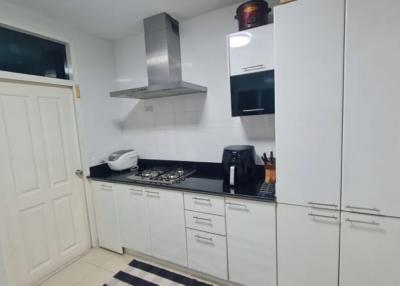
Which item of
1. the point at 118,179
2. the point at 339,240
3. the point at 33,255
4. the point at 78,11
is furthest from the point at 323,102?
the point at 33,255

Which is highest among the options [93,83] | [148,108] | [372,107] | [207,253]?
[93,83]

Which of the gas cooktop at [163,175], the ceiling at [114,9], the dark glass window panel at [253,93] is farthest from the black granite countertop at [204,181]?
the ceiling at [114,9]

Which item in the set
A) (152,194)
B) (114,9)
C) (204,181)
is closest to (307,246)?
(204,181)

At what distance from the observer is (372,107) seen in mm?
1160

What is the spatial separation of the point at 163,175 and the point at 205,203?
62 cm

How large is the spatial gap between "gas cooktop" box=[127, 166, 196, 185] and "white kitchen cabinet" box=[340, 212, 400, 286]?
1320mm

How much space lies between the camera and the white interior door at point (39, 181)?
179 cm

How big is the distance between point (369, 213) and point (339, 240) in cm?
24

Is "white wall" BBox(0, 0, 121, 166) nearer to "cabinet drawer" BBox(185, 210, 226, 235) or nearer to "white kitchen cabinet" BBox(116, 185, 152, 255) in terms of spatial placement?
"white kitchen cabinet" BBox(116, 185, 152, 255)

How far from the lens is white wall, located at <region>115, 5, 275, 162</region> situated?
205 centimetres

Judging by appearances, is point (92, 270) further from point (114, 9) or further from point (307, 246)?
point (114, 9)

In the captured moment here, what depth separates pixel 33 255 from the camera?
195 centimetres

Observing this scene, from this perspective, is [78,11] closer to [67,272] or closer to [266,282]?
[67,272]

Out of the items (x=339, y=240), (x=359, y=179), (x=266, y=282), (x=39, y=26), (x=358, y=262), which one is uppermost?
(x=39, y=26)
